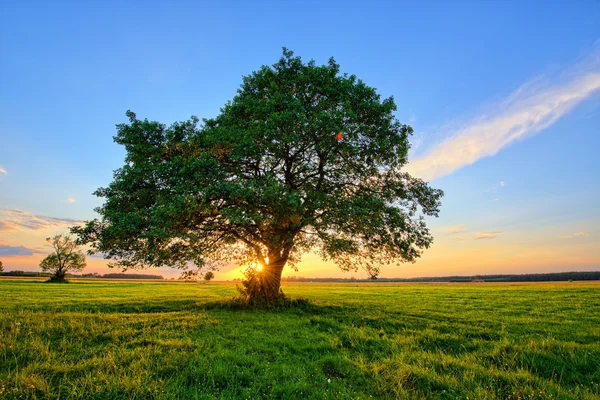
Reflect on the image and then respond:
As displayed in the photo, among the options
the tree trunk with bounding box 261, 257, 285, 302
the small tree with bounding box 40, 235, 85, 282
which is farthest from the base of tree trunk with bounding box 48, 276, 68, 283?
the tree trunk with bounding box 261, 257, 285, 302

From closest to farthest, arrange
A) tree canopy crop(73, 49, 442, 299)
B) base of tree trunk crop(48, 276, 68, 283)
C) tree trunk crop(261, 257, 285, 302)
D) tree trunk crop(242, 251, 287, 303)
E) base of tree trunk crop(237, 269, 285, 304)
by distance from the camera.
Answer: tree canopy crop(73, 49, 442, 299), base of tree trunk crop(237, 269, 285, 304), tree trunk crop(242, 251, 287, 303), tree trunk crop(261, 257, 285, 302), base of tree trunk crop(48, 276, 68, 283)

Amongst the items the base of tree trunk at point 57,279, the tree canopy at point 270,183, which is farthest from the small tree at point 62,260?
the tree canopy at point 270,183

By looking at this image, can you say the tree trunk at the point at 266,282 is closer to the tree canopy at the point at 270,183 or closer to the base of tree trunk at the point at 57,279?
the tree canopy at the point at 270,183

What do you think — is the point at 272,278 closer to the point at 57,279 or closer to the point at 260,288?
the point at 260,288

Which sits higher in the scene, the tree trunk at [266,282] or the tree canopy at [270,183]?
the tree canopy at [270,183]

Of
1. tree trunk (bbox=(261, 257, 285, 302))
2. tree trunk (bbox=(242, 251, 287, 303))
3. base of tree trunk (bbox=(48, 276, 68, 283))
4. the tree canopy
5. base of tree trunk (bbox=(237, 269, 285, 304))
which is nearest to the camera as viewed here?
the tree canopy

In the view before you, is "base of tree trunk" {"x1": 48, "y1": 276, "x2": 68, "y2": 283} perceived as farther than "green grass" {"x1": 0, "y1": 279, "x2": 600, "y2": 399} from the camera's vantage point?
Yes

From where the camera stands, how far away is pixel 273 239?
20.4m

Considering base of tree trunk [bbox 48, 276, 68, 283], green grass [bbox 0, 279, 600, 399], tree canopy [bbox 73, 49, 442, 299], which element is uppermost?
tree canopy [bbox 73, 49, 442, 299]

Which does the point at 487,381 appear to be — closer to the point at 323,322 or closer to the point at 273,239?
the point at 323,322

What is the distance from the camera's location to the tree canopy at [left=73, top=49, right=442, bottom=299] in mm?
16953

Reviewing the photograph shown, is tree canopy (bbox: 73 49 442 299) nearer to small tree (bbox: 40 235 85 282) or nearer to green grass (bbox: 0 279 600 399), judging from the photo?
green grass (bbox: 0 279 600 399)

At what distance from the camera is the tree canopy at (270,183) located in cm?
1695

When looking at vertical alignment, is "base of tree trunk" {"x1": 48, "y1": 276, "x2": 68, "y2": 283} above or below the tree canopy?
below
